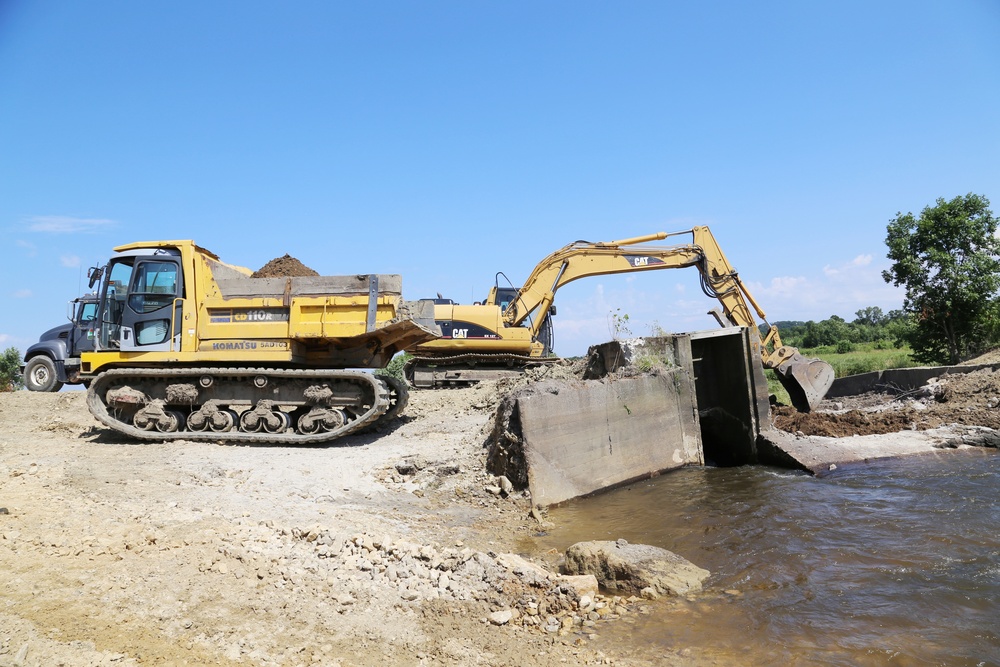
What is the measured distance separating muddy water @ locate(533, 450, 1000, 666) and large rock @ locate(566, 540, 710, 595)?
0.17m

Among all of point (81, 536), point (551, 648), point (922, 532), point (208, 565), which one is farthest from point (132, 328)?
point (922, 532)

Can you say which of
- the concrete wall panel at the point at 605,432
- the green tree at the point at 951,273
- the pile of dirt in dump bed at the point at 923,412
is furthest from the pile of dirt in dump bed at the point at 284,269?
the green tree at the point at 951,273

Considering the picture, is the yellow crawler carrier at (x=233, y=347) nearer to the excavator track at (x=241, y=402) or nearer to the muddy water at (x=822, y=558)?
the excavator track at (x=241, y=402)

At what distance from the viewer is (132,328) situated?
9805mm

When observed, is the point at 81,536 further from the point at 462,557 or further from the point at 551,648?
the point at 551,648

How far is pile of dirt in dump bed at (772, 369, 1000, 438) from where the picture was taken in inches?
410

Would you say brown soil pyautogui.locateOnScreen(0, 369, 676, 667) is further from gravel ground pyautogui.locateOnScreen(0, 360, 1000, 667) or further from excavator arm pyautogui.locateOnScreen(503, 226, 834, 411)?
excavator arm pyautogui.locateOnScreen(503, 226, 834, 411)

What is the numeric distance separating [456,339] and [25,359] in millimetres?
9530

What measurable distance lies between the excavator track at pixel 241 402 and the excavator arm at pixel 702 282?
7.05 metres

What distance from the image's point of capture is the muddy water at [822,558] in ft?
13.0

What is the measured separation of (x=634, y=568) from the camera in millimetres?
4762

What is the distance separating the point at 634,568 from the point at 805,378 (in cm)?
983

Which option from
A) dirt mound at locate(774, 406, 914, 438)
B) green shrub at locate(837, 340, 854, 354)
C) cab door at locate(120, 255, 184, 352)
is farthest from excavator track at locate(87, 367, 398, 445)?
green shrub at locate(837, 340, 854, 354)

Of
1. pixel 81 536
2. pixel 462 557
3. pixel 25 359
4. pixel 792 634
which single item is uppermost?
pixel 25 359
